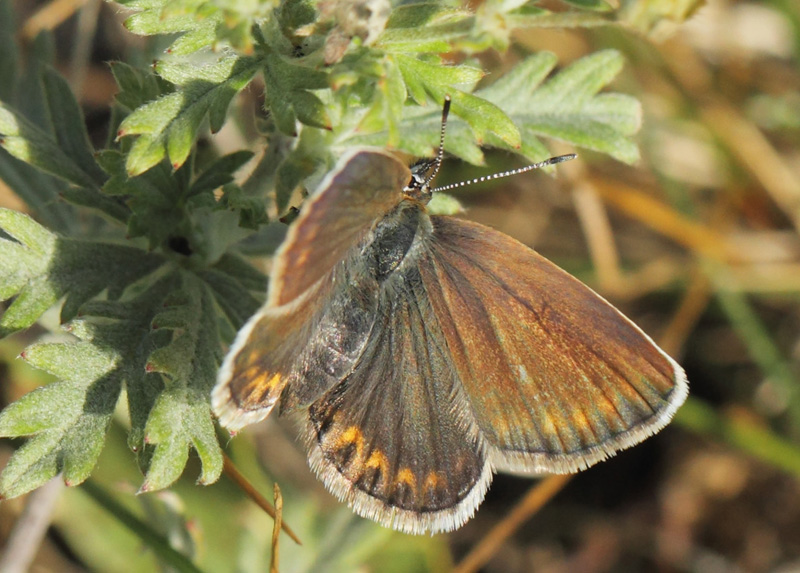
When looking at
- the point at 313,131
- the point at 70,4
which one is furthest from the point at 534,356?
the point at 70,4

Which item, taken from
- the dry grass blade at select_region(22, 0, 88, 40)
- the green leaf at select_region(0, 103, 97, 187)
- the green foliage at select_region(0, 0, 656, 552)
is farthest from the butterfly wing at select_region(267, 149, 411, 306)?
the dry grass blade at select_region(22, 0, 88, 40)

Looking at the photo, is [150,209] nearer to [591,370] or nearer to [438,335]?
[438,335]

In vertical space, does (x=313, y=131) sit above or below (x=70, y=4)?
above

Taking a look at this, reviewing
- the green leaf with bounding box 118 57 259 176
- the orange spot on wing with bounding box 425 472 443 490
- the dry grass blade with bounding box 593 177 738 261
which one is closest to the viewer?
the green leaf with bounding box 118 57 259 176

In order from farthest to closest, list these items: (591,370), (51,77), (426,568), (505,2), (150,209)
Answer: (426,568) < (51,77) < (150,209) < (591,370) < (505,2)

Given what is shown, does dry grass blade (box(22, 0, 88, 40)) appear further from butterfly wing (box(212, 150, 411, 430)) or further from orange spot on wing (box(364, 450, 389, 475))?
orange spot on wing (box(364, 450, 389, 475))

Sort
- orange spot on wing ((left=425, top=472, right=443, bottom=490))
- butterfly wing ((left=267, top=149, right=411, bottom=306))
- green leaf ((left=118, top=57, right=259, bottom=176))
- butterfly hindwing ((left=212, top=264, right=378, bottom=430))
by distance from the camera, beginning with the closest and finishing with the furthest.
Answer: butterfly wing ((left=267, top=149, right=411, bottom=306)), butterfly hindwing ((left=212, top=264, right=378, bottom=430)), green leaf ((left=118, top=57, right=259, bottom=176)), orange spot on wing ((left=425, top=472, right=443, bottom=490))

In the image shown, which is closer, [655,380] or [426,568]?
[655,380]

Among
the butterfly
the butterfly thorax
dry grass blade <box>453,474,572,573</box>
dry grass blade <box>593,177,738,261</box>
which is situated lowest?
dry grass blade <box>453,474,572,573</box>
